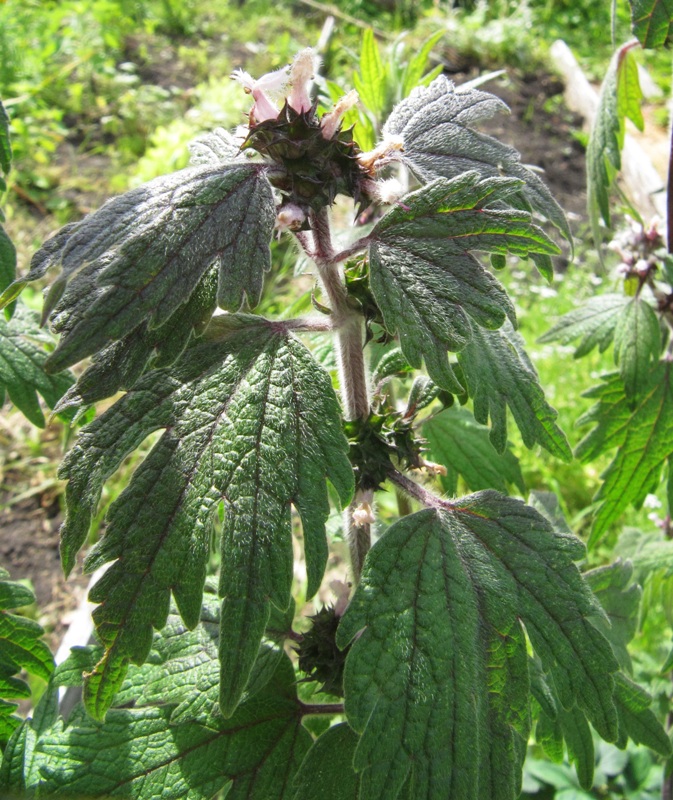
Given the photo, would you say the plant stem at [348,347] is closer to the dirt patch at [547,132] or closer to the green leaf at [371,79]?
the green leaf at [371,79]

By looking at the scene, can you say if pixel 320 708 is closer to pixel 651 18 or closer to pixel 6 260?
pixel 6 260

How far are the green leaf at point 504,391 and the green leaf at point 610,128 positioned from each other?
721 millimetres

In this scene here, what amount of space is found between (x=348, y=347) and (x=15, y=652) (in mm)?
811

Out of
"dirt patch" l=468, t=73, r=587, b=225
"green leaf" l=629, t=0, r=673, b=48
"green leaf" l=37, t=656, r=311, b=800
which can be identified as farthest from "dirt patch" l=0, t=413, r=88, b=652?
"dirt patch" l=468, t=73, r=587, b=225

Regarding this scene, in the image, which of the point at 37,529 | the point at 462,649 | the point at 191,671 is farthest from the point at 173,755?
the point at 37,529

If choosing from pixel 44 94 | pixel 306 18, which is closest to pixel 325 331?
pixel 44 94

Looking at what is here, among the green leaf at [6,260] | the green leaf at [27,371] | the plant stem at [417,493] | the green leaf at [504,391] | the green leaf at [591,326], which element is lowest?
the plant stem at [417,493]

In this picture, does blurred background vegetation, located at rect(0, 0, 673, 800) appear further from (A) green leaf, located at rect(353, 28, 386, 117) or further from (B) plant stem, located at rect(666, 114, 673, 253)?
(B) plant stem, located at rect(666, 114, 673, 253)

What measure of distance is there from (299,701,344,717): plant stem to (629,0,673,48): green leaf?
1251 mm

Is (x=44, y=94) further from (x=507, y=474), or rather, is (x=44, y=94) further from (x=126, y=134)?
(x=507, y=474)

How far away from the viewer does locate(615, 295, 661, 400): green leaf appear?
69.5 inches

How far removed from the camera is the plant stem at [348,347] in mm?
1031

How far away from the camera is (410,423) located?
1.23 m

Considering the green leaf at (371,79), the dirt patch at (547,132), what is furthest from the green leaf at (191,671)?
the dirt patch at (547,132)
